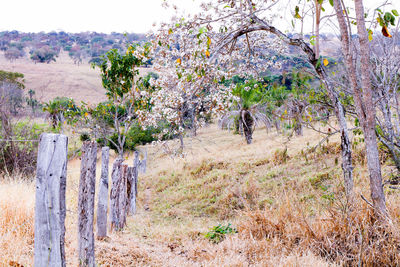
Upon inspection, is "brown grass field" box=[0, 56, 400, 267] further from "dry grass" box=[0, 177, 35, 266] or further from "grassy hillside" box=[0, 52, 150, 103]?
"grassy hillside" box=[0, 52, 150, 103]

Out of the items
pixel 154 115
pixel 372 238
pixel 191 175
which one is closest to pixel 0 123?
pixel 154 115

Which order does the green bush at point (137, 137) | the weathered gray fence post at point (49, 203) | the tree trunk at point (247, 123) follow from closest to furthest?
the weathered gray fence post at point (49, 203)
the tree trunk at point (247, 123)
the green bush at point (137, 137)

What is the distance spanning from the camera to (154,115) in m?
12.3

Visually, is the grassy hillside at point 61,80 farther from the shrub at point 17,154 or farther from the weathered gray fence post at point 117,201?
the weathered gray fence post at point 117,201

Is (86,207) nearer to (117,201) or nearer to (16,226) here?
(16,226)

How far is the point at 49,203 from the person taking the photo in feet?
9.23

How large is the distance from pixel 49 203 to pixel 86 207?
131 cm

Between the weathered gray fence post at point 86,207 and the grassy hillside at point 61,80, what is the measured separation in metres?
60.9

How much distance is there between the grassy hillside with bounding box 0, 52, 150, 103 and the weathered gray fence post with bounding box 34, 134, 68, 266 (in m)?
62.1

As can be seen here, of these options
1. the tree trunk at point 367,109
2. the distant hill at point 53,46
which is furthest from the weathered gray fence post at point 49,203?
the distant hill at point 53,46

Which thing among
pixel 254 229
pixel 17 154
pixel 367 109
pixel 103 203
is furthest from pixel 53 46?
pixel 367 109

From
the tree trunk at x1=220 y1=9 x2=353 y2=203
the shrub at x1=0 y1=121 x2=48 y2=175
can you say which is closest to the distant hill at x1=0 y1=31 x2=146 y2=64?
the shrub at x1=0 y1=121 x2=48 y2=175

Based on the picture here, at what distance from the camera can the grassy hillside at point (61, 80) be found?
65688 millimetres

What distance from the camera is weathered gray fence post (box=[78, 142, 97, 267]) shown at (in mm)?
Answer: 3922
